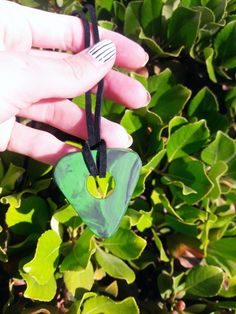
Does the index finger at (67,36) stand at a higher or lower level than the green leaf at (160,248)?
higher

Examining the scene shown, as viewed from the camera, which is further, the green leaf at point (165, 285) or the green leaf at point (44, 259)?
the green leaf at point (165, 285)

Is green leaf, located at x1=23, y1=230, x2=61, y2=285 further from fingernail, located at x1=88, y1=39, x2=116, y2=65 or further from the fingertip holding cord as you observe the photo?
fingernail, located at x1=88, y1=39, x2=116, y2=65

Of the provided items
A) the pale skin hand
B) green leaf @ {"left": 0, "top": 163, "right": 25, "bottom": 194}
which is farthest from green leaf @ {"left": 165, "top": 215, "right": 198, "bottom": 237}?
green leaf @ {"left": 0, "top": 163, "right": 25, "bottom": 194}

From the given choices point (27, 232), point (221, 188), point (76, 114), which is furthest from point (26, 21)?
point (221, 188)

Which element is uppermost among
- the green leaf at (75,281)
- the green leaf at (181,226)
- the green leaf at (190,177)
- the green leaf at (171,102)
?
the green leaf at (171,102)

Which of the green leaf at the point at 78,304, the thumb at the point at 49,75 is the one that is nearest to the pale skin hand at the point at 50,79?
the thumb at the point at 49,75

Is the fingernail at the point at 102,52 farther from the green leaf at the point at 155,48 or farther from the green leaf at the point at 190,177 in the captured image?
the green leaf at the point at 190,177

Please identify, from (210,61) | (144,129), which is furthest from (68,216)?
(210,61)
